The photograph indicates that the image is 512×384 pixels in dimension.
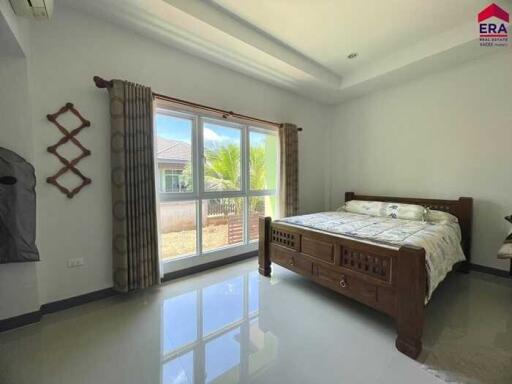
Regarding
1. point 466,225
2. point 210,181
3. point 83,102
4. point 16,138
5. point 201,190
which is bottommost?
point 466,225

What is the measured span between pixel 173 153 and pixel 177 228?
3.04 feet

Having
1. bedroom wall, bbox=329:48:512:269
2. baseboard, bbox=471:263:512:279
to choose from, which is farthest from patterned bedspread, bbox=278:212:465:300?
baseboard, bbox=471:263:512:279

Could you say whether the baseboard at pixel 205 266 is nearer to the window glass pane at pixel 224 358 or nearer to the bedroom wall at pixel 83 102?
the bedroom wall at pixel 83 102

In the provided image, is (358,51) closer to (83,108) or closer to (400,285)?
(400,285)

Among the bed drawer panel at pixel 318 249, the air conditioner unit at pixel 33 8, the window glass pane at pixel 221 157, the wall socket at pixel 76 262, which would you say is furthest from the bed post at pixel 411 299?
the air conditioner unit at pixel 33 8

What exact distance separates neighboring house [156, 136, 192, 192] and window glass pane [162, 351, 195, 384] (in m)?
1.71

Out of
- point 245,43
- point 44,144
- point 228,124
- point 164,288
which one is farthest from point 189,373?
point 245,43

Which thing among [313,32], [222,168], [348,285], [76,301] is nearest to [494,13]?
[313,32]

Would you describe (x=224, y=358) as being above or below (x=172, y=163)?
below

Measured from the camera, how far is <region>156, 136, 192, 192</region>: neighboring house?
2.62 meters

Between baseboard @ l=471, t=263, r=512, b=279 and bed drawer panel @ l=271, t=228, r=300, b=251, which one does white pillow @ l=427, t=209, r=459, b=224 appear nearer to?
baseboard @ l=471, t=263, r=512, b=279

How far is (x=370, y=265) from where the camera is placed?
186cm

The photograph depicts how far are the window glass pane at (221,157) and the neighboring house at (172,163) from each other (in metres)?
0.28

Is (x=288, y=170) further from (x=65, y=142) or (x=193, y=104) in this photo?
(x=65, y=142)
